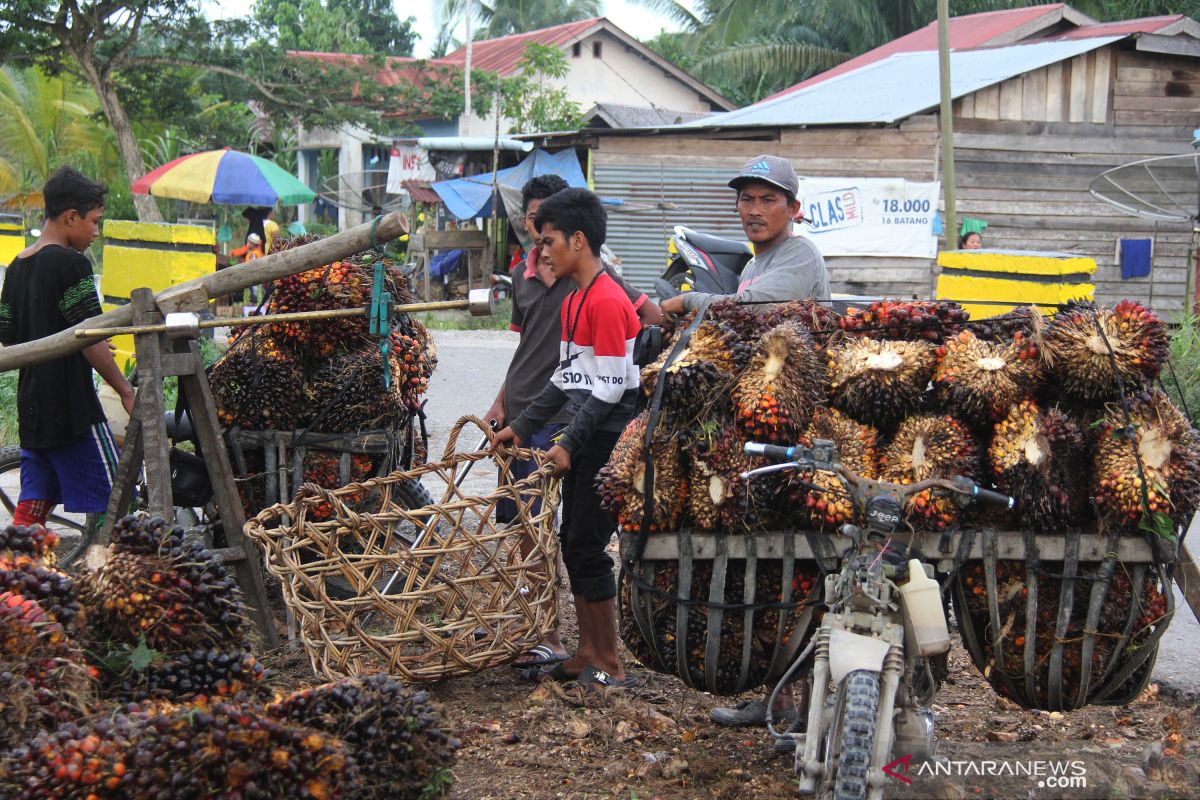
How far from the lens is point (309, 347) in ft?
17.4

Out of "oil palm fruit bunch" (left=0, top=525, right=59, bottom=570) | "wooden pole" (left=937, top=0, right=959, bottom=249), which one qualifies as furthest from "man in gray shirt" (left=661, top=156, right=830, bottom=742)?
"wooden pole" (left=937, top=0, right=959, bottom=249)

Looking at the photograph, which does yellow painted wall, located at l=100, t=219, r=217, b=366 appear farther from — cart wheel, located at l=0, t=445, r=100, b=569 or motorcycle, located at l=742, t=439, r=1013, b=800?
motorcycle, located at l=742, t=439, r=1013, b=800

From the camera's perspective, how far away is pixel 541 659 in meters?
5.11

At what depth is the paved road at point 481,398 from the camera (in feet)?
17.1

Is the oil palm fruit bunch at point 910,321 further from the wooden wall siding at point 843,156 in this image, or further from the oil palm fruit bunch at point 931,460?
the wooden wall siding at point 843,156

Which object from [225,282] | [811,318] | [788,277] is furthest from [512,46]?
[811,318]

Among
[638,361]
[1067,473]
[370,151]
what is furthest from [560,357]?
[370,151]

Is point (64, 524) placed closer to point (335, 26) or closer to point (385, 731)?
point (385, 731)

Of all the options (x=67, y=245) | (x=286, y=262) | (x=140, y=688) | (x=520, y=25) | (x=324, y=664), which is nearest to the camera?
(x=140, y=688)

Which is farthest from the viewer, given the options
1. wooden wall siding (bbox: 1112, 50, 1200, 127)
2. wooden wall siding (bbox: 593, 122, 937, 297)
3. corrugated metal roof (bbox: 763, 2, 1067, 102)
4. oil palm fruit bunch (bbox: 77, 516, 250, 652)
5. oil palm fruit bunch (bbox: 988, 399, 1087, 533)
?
corrugated metal roof (bbox: 763, 2, 1067, 102)

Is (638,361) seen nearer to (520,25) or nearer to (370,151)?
(370,151)

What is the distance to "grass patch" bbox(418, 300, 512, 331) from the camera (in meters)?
18.5

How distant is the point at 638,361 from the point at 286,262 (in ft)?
4.46

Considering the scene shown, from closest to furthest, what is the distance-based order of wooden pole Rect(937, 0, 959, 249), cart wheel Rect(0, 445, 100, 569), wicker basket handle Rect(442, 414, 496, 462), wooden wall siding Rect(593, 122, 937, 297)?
wicker basket handle Rect(442, 414, 496, 462) < cart wheel Rect(0, 445, 100, 569) < wooden pole Rect(937, 0, 959, 249) < wooden wall siding Rect(593, 122, 937, 297)
